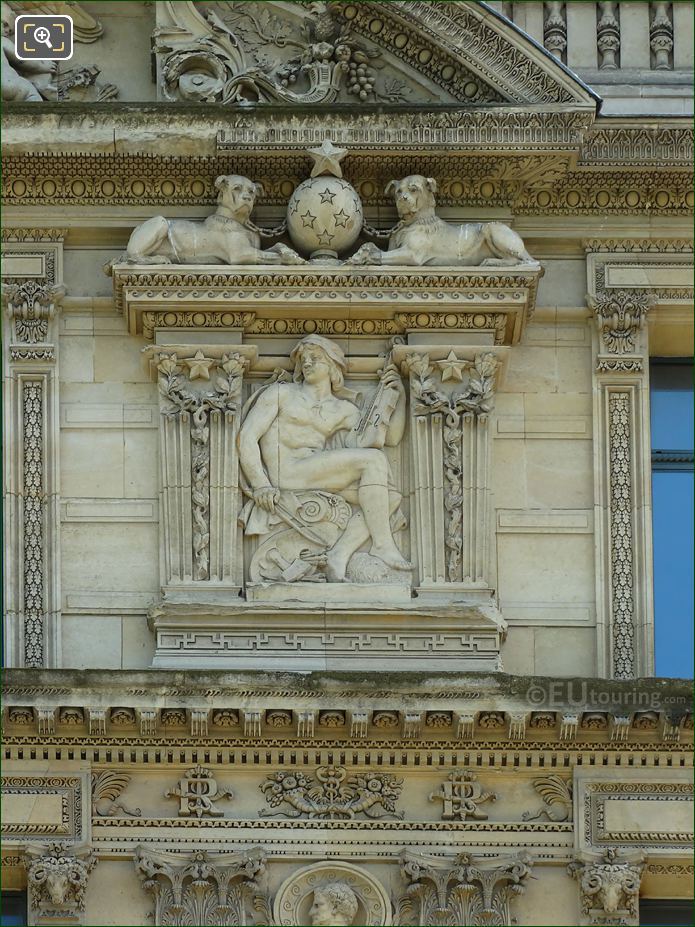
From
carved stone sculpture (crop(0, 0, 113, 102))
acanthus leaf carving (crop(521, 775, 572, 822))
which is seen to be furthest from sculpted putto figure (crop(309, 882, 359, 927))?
carved stone sculpture (crop(0, 0, 113, 102))

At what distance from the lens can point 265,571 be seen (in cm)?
2312

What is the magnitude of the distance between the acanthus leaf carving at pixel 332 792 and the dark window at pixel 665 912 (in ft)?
5.40

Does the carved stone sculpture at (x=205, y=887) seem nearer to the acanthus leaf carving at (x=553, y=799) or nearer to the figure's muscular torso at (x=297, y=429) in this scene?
the acanthus leaf carving at (x=553, y=799)

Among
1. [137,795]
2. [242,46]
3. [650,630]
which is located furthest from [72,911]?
[242,46]

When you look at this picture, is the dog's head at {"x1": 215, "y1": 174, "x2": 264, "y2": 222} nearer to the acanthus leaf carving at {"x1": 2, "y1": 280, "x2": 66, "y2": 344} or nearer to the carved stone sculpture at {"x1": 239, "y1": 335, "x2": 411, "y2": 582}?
the carved stone sculpture at {"x1": 239, "y1": 335, "x2": 411, "y2": 582}

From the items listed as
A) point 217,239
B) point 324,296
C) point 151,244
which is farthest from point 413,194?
point 151,244

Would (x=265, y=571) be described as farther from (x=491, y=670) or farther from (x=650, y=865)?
(x=650, y=865)

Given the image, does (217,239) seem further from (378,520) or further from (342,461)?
(378,520)

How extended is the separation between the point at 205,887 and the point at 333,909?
78 centimetres

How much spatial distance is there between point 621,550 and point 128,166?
4.02m

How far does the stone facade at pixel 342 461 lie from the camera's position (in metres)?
22.4

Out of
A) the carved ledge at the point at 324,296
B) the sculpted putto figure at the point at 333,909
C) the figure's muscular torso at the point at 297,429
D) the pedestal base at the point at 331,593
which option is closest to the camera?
the sculpted putto figure at the point at 333,909

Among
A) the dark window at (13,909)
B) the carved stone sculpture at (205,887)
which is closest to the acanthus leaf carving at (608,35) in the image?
the carved stone sculpture at (205,887)

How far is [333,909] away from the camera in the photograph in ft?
72.7
